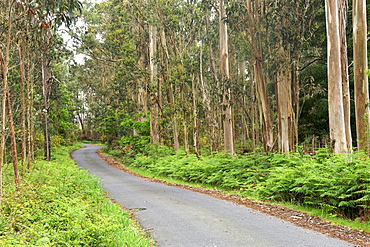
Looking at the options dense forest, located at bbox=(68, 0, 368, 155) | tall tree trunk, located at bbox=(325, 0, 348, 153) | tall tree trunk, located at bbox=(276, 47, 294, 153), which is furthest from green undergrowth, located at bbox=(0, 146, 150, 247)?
tall tree trunk, located at bbox=(276, 47, 294, 153)

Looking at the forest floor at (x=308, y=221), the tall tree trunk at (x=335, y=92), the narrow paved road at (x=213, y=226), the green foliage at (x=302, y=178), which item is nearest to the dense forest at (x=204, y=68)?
the tall tree trunk at (x=335, y=92)

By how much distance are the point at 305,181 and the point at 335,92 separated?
158 inches

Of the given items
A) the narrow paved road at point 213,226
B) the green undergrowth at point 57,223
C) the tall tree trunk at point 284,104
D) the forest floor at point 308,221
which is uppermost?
the tall tree trunk at point 284,104

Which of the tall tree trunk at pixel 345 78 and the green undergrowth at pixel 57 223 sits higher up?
the tall tree trunk at pixel 345 78

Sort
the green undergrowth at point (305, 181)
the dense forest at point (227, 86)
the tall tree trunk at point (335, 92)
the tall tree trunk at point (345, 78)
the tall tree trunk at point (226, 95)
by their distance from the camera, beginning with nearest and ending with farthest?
the green undergrowth at point (305, 181)
the dense forest at point (227, 86)
the tall tree trunk at point (335, 92)
the tall tree trunk at point (345, 78)
the tall tree trunk at point (226, 95)

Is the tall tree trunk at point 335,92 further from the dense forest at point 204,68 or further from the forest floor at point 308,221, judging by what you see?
the forest floor at point 308,221

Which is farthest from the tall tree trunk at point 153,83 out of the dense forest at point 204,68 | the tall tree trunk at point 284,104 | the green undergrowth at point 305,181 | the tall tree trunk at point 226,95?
the tall tree trunk at point 284,104

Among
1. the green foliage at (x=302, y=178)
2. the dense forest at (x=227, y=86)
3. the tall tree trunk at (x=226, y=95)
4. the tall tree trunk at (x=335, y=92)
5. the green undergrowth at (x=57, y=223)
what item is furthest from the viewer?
the tall tree trunk at (x=226, y=95)

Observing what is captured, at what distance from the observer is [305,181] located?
28.7 ft

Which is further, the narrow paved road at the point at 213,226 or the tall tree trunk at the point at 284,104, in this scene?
the tall tree trunk at the point at 284,104

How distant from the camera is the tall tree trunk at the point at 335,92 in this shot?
11.0 meters

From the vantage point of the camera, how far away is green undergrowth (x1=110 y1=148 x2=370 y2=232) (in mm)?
7633

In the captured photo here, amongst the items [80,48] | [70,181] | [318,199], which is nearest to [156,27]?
[80,48]

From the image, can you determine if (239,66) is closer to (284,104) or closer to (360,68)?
(284,104)
